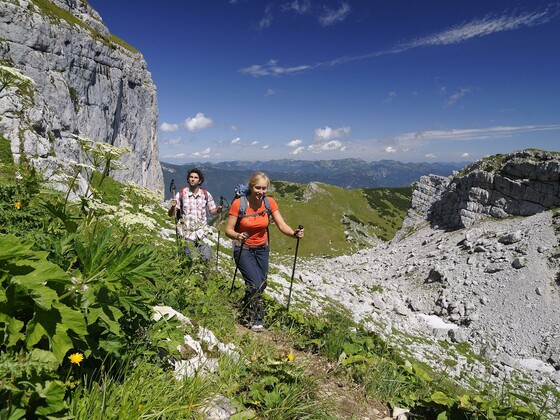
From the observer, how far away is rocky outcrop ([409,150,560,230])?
4006 cm

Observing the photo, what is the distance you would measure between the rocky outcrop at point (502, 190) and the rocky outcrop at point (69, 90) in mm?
43987

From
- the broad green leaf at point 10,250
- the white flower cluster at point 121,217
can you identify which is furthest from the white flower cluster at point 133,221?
the broad green leaf at point 10,250

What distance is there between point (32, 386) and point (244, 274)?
205 inches

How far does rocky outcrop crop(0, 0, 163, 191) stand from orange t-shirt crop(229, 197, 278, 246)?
4.29 meters

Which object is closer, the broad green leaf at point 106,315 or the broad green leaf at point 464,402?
the broad green leaf at point 106,315

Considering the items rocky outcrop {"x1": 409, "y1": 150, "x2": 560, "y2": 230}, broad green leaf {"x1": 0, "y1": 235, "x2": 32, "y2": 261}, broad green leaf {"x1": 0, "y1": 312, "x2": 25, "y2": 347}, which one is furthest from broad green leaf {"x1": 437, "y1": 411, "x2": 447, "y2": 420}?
rocky outcrop {"x1": 409, "y1": 150, "x2": 560, "y2": 230}

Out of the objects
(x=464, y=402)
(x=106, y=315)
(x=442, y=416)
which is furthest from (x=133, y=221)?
(x=464, y=402)

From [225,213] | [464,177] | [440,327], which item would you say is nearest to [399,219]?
[464,177]

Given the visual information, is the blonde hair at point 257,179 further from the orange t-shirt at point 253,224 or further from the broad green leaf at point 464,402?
the broad green leaf at point 464,402

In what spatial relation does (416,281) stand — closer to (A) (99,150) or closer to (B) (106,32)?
(A) (99,150)

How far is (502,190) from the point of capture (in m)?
44.6

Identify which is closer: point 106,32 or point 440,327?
point 440,327

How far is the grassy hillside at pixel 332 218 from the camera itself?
131250 millimetres

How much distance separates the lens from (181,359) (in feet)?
13.2
